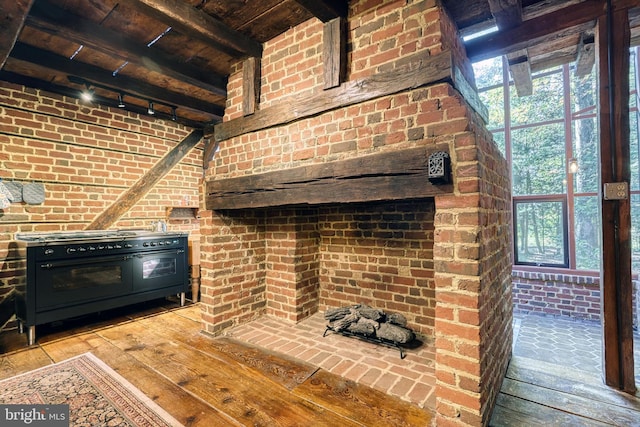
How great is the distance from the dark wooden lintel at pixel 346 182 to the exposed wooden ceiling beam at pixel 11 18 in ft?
5.34

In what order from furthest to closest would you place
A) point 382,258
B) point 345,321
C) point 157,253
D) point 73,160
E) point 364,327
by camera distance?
point 157,253, point 73,160, point 382,258, point 345,321, point 364,327

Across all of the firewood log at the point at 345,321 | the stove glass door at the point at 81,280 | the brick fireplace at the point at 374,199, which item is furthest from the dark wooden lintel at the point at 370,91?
the stove glass door at the point at 81,280

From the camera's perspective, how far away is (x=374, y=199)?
6.50ft

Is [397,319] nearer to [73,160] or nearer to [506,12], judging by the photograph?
[506,12]

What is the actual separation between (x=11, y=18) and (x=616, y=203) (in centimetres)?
398

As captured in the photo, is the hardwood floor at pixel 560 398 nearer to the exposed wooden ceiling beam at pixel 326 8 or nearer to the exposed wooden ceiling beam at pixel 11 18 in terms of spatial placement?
the exposed wooden ceiling beam at pixel 326 8

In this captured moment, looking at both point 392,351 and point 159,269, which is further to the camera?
point 159,269

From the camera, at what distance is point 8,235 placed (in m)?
3.17

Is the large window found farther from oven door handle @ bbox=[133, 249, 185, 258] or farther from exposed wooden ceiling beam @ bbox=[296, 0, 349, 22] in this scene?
oven door handle @ bbox=[133, 249, 185, 258]

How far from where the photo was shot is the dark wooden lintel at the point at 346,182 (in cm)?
179

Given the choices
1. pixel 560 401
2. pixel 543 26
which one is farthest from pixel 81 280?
pixel 543 26

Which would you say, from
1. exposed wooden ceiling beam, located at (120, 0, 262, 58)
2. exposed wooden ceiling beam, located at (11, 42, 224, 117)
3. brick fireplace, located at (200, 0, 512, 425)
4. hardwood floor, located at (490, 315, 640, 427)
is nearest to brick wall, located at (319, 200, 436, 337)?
brick fireplace, located at (200, 0, 512, 425)

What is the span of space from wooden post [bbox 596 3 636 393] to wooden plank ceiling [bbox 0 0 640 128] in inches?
8.1

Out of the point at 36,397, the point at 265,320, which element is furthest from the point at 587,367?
the point at 36,397
